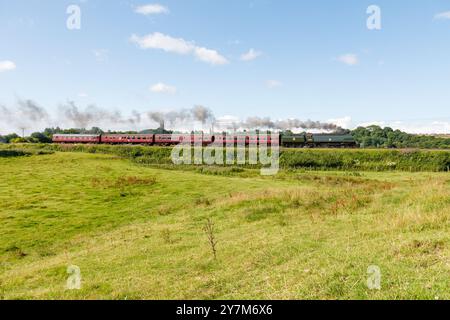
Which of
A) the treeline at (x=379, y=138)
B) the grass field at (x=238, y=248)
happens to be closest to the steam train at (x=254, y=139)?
the treeline at (x=379, y=138)

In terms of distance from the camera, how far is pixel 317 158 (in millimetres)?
69688

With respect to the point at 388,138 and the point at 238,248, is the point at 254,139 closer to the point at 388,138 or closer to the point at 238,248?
the point at 238,248

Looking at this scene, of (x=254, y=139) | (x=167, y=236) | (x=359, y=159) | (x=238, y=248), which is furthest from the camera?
(x=254, y=139)

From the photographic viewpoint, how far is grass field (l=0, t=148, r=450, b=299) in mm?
8219

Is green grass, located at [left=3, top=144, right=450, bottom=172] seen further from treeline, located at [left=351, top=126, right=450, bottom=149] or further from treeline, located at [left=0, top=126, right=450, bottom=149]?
treeline, located at [left=351, top=126, right=450, bottom=149]

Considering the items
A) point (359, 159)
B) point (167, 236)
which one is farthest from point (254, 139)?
point (167, 236)

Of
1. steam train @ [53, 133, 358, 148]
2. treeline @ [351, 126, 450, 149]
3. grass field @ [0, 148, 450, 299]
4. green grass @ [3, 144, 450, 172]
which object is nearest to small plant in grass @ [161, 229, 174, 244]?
grass field @ [0, 148, 450, 299]

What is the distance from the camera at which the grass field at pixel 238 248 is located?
27.0 feet

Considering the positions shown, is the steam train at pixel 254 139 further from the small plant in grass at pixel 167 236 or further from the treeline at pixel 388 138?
the small plant in grass at pixel 167 236

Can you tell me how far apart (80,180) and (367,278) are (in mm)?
44924

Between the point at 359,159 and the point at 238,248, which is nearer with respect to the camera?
the point at 238,248

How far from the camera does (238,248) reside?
12797 millimetres

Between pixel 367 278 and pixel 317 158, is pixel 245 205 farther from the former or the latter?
pixel 317 158

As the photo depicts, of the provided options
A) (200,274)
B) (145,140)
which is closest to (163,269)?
(200,274)
